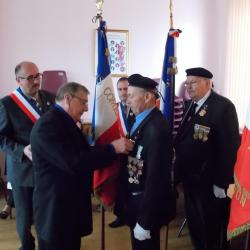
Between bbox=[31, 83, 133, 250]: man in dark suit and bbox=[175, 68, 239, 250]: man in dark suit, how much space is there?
32.1 inches

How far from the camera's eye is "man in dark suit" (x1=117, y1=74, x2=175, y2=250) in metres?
1.69

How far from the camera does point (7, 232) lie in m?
3.13

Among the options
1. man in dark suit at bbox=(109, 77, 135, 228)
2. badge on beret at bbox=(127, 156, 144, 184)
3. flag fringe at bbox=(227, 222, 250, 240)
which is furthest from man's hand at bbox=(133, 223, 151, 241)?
man in dark suit at bbox=(109, 77, 135, 228)

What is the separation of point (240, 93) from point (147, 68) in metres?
1.39

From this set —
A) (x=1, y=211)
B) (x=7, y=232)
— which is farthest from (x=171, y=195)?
(x=1, y=211)

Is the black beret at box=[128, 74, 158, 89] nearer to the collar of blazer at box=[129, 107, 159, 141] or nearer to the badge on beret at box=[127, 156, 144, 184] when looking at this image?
the collar of blazer at box=[129, 107, 159, 141]

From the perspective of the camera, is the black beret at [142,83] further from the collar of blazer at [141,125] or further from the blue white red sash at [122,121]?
the blue white red sash at [122,121]

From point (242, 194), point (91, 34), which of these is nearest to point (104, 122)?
point (242, 194)

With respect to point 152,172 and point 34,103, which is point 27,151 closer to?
point 34,103

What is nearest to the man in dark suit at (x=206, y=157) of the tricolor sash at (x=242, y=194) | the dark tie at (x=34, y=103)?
the tricolor sash at (x=242, y=194)

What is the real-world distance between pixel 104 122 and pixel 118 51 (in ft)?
9.28

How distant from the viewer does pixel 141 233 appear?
1.73m

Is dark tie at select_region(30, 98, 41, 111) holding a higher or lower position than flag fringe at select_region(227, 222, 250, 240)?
higher

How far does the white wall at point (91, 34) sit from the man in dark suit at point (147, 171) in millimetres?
2978
